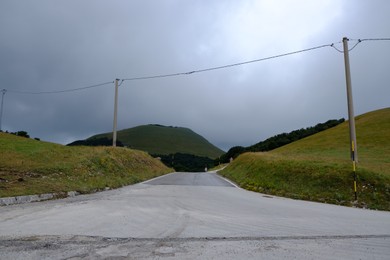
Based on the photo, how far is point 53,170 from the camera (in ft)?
60.1

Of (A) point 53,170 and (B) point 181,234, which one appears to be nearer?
(B) point 181,234

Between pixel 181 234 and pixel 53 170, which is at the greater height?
pixel 53 170

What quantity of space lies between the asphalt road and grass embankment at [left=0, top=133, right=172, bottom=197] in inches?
160

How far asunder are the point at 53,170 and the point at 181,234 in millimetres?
13090

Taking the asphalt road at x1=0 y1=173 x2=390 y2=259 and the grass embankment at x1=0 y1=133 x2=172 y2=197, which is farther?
the grass embankment at x1=0 y1=133 x2=172 y2=197

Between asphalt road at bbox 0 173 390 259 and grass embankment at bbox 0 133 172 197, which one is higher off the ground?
grass embankment at bbox 0 133 172 197

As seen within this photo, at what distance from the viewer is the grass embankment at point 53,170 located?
14.8m

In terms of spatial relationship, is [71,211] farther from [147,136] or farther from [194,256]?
[147,136]

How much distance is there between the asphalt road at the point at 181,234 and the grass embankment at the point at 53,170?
13.3ft

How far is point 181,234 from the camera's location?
7258 millimetres

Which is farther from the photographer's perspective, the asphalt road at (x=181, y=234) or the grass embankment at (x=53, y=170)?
the grass embankment at (x=53, y=170)

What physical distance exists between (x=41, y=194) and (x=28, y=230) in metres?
6.91

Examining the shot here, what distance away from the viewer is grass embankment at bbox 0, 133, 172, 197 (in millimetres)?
14797

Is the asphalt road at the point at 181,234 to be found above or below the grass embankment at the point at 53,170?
below
